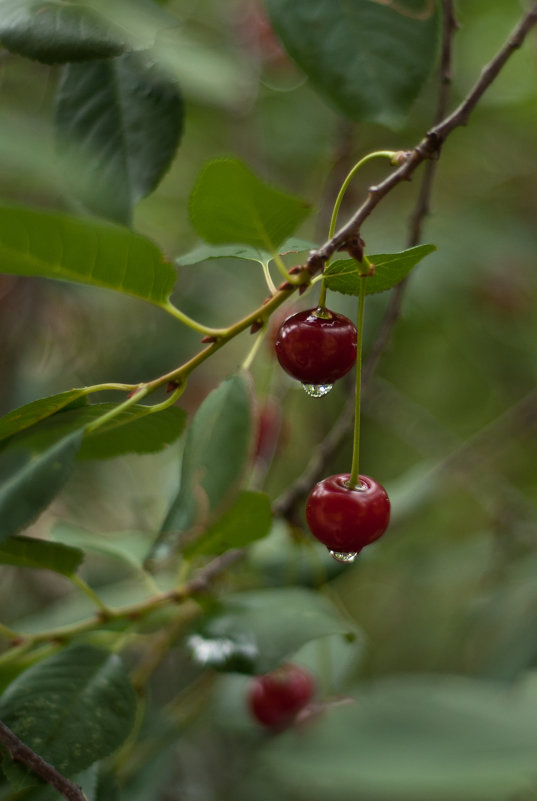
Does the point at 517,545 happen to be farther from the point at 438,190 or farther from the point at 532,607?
the point at 438,190

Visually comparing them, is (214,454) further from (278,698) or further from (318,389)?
(278,698)

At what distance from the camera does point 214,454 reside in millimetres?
829

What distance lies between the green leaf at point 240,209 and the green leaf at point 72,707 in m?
0.52

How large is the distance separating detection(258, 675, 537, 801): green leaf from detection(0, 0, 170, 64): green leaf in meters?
0.78

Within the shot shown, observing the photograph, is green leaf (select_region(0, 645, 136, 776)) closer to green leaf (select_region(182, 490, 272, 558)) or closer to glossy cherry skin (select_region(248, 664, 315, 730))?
green leaf (select_region(182, 490, 272, 558))

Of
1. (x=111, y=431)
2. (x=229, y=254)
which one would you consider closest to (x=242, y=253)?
(x=229, y=254)

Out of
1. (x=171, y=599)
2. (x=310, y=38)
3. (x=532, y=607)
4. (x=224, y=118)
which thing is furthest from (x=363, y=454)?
(x=310, y=38)

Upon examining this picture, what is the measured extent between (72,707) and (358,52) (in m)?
0.84

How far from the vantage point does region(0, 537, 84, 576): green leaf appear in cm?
80

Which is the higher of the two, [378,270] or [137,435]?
[378,270]

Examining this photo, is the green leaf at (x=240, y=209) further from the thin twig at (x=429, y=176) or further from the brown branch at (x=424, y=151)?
the thin twig at (x=429, y=176)

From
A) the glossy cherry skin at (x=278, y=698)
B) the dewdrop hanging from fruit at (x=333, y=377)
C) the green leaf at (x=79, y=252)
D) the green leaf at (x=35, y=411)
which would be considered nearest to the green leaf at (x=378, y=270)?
the dewdrop hanging from fruit at (x=333, y=377)

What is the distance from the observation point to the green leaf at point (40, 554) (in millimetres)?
800

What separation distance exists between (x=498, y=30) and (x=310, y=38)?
145 centimetres
